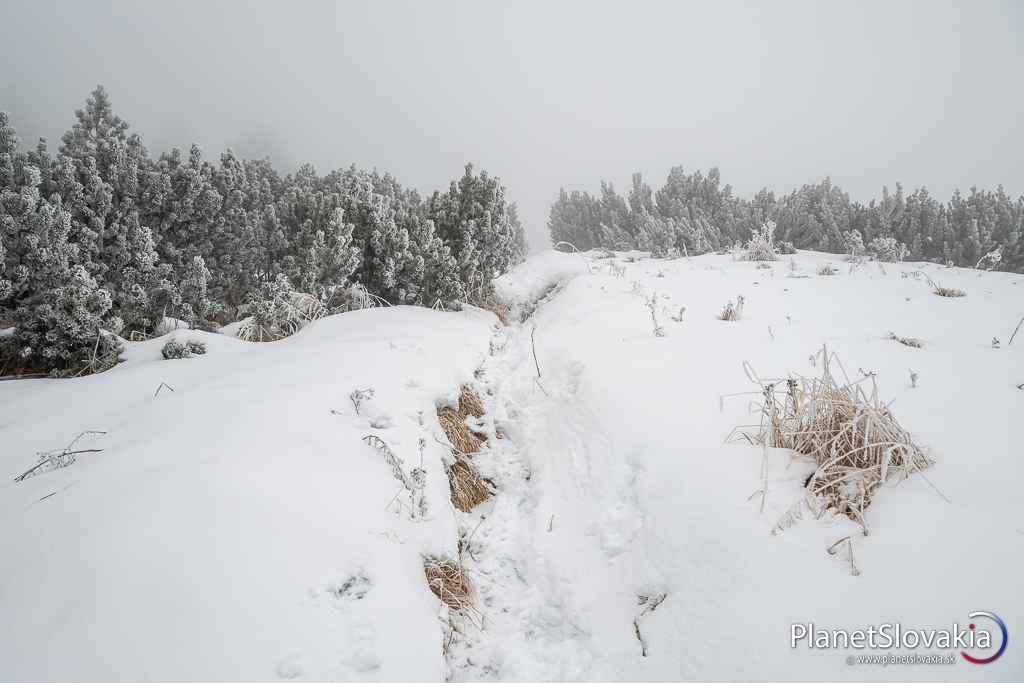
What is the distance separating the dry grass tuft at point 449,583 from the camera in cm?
200

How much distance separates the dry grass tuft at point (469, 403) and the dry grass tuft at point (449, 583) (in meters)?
1.60

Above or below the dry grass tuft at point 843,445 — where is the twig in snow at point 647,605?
below

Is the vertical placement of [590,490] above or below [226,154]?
below

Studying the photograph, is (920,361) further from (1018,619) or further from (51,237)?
(51,237)

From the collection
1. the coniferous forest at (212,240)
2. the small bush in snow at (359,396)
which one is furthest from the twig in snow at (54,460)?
Result: the coniferous forest at (212,240)

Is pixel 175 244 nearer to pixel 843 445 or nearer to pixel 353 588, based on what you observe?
pixel 353 588

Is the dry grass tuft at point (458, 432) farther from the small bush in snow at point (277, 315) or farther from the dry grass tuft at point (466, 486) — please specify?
the small bush in snow at point (277, 315)

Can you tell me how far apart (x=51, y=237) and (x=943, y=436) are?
662 centimetres

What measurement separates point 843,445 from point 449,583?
6.34 ft

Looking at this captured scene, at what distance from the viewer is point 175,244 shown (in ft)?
20.6

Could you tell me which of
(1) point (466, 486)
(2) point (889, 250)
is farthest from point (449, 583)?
(2) point (889, 250)

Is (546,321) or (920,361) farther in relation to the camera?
(546,321)

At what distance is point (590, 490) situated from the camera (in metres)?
2.66

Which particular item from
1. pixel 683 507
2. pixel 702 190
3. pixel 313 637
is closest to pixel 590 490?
pixel 683 507
